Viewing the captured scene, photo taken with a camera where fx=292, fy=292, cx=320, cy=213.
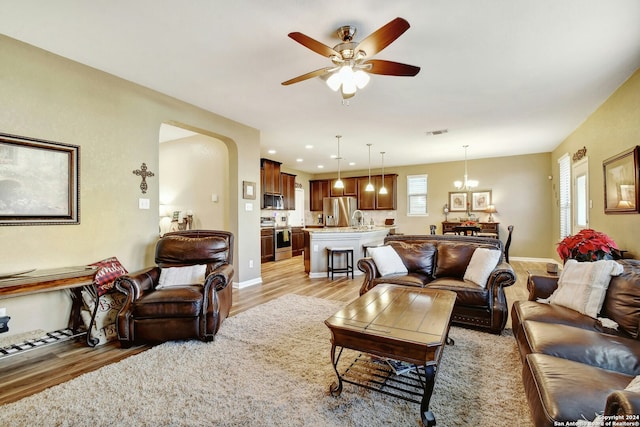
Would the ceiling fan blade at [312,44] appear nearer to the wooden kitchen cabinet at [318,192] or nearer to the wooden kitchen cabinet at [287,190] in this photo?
the wooden kitchen cabinet at [287,190]

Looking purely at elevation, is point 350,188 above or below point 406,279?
above

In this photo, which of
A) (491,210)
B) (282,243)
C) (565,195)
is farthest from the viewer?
(282,243)

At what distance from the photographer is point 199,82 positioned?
3.31 metres

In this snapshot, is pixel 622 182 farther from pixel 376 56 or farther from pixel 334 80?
pixel 334 80

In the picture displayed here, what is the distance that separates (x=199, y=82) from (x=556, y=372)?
12.6 feet

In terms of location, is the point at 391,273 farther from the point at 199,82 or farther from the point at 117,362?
the point at 199,82

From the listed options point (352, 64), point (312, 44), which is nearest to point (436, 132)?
point (352, 64)

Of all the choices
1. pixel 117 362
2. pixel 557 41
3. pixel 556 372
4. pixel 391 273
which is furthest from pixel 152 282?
pixel 557 41

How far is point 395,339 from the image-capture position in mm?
1674

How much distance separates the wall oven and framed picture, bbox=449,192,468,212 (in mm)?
4641

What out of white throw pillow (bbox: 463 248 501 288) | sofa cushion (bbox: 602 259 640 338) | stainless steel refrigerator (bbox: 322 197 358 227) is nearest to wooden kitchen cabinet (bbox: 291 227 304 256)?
stainless steel refrigerator (bbox: 322 197 358 227)

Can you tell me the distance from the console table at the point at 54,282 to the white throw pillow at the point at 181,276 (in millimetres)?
590

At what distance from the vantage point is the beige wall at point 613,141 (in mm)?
3238

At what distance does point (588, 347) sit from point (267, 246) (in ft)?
21.1
